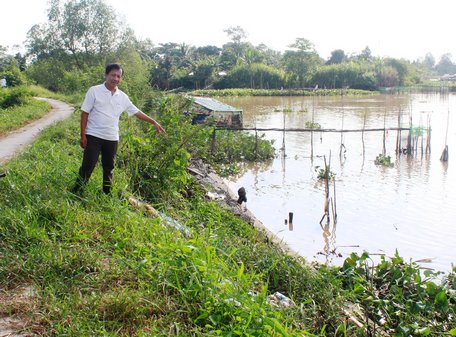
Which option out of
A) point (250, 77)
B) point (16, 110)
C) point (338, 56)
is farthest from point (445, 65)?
point (16, 110)

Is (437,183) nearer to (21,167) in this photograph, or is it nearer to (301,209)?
(301,209)

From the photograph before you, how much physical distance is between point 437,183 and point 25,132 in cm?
1121

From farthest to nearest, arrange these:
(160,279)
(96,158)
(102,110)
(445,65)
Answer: (445,65), (96,158), (102,110), (160,279)

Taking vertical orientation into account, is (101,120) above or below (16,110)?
above

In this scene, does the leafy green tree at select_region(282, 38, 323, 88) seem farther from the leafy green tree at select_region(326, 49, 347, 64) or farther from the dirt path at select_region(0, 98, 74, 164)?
the dirt path at select_region(0, 98, 74, 164)

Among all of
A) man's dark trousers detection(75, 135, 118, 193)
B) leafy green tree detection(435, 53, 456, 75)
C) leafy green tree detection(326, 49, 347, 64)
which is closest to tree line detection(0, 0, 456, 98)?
man's dark trousers detection(75, 135, 118, 193)

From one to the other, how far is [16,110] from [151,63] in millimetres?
8015

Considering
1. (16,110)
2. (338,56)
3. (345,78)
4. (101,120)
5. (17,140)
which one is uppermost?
(338,56)

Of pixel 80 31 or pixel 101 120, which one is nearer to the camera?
pixel 101 120

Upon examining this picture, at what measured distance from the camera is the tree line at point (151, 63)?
112ft

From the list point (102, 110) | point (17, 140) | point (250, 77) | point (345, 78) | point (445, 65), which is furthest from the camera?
point (445, 65)

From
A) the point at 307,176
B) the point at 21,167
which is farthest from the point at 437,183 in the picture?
the point at 21,167

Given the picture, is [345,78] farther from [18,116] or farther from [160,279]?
[160,279]

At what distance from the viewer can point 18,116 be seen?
14945 millimetres
